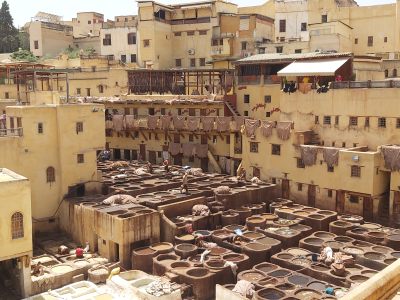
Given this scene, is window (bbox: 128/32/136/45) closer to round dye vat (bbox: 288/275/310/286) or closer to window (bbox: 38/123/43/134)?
window (bbox: 38/123/43/134)

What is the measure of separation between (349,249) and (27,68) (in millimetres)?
31749

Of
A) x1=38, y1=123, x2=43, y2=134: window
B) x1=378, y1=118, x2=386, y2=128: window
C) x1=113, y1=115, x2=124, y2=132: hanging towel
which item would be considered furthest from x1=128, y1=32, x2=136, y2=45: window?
x1=378, y1=118, x2=386, y2=128: window

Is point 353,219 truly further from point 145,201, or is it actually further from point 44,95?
point 44,95

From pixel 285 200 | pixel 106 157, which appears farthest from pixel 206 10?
pixel 285 200

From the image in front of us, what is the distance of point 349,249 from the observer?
2673 cm

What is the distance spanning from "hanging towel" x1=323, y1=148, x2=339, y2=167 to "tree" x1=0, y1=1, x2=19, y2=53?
56.7m

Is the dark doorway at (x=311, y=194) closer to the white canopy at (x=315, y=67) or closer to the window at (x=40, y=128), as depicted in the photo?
the white canopy at (x=315, y=67)

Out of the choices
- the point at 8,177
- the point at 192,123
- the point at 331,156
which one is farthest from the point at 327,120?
the point at 8,177

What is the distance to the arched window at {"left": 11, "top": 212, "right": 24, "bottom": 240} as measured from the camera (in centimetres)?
2309

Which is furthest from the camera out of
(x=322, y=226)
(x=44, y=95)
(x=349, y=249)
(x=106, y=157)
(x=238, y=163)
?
(x=106, y=157)

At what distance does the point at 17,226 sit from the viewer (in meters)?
23.2

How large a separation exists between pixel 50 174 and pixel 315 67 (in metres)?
23.8

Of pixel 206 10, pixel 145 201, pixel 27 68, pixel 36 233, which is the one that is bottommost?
pixel 36 233

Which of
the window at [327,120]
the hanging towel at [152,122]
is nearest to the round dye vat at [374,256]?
the window at [327,120]
